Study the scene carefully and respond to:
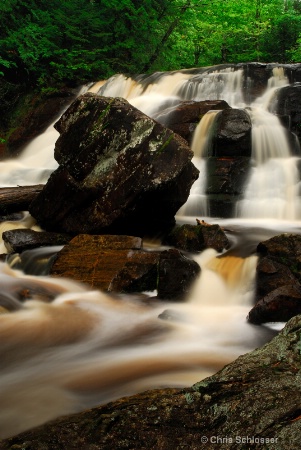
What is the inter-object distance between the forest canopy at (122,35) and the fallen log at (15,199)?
26.4ft

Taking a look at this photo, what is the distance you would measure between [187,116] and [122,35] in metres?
8.59

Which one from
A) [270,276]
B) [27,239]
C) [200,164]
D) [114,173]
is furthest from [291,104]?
[27,239]

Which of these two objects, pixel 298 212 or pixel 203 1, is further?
pixel 203 1

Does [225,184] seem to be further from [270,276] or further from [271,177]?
[270,276]

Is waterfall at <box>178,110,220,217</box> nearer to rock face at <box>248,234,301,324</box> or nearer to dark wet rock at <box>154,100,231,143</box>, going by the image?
dark wet rock at <box>154,100,231,143</box>

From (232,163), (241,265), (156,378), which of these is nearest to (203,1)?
(232,163)

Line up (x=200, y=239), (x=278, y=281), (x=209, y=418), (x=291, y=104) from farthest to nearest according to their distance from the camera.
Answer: (x=291, y=104)
(x=200, y=239)
(x=278, y=281)
(x=209, y=418)

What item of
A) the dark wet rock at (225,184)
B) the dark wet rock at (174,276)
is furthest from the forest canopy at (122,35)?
the dark wet rock at (174,276)

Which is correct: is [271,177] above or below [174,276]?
above

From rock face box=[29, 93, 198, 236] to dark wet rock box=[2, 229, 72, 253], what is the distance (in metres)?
0.31

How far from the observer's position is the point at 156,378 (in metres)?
3.01

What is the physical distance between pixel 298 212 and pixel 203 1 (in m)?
14.5

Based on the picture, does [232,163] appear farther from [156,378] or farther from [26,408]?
[26,408]

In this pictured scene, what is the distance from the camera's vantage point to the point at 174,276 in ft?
17.5
